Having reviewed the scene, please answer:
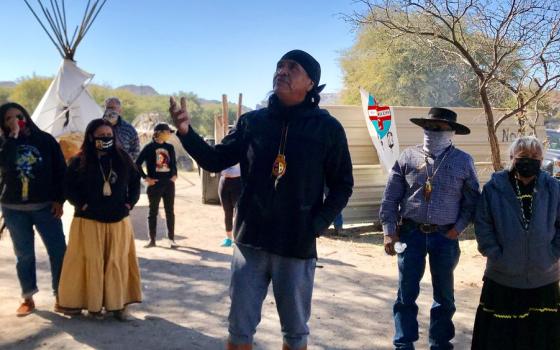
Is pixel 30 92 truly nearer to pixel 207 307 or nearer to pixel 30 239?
pixel 30 239

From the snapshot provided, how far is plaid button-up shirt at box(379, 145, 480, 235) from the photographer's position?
143 inches

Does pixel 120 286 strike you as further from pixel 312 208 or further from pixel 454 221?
pixel 454 221

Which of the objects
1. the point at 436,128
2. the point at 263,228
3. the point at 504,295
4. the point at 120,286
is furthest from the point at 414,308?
the point at 120,286

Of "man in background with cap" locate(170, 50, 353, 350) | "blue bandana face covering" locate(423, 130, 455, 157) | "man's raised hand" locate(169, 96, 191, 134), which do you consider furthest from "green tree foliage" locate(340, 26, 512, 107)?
"man's raised hand" locate(169, 96, 191, 134)

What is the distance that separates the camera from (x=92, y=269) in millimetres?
4344

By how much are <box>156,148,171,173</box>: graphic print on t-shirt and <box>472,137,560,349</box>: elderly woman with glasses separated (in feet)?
16.7

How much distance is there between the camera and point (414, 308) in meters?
3.77

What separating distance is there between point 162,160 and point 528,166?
5323 millimetres

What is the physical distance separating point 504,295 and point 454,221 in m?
0.59

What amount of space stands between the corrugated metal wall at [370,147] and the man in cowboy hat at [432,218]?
612 centimetres

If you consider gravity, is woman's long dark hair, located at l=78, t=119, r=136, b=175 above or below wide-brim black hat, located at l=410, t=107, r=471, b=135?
below

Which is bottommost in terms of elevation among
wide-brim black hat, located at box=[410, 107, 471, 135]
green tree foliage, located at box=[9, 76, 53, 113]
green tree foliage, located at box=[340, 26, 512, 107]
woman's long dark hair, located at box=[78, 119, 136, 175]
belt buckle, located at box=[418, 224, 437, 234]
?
belt buckle, located at box=[418, 224, 437, 234]

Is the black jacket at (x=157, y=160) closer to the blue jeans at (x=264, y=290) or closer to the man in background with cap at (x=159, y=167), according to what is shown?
the man in background with cap at (x=159, y=167)

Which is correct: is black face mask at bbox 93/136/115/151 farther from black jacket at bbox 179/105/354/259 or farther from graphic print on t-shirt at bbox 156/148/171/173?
graphic print on t-shirt at bbox 156/148/171/173
